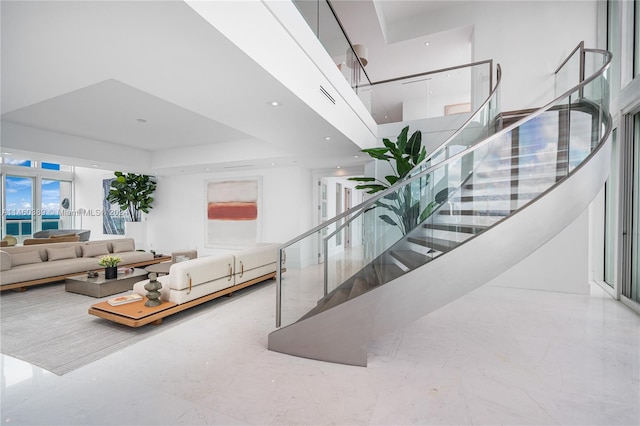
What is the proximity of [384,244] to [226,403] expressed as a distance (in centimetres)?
189

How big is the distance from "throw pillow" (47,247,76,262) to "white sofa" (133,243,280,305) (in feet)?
10.5

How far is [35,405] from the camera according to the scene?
2.06 metres

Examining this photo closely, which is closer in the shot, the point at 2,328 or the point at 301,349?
the point at 301,349

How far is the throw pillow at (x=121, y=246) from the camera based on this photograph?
6887 millimetres

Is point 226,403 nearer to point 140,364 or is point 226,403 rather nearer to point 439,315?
point 140,364

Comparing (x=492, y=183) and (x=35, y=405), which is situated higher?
(x=492, y=183)

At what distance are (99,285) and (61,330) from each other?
132 centimetres

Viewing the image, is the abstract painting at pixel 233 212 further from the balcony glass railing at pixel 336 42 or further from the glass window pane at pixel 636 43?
the glass window pane at pixel 636 43

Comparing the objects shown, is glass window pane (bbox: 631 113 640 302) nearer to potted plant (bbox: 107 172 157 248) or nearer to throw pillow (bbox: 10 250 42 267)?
throw pillow (bbox: 10 250 42 267)

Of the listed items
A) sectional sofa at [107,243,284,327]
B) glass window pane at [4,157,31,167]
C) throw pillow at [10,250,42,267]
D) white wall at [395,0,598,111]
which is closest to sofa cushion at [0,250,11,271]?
throw pillow at [10,250,42,267]

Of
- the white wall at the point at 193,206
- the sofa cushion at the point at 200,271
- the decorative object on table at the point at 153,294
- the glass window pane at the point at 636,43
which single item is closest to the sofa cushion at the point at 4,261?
the decorative object on table at the point at 153,294

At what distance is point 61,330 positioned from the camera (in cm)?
332

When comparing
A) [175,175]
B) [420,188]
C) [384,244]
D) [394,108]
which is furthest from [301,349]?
[175,175]

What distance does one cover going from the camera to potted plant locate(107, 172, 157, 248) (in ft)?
29.8
